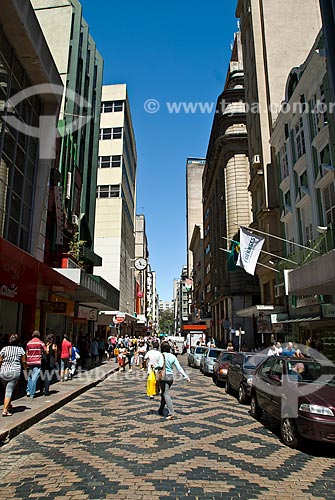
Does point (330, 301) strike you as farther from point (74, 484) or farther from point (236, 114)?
point (236, 114)

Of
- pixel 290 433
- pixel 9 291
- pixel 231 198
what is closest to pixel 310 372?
pixel 290 433

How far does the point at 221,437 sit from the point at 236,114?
4121 centimetres

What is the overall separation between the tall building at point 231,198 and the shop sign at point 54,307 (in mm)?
21655

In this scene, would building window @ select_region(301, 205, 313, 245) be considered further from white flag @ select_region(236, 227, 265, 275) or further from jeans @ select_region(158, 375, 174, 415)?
jeans @ select_region(158, 375, 174, 415)

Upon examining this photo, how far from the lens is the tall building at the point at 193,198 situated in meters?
107

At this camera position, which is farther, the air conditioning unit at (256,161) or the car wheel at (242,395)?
the air conditioning unit at (256,161)

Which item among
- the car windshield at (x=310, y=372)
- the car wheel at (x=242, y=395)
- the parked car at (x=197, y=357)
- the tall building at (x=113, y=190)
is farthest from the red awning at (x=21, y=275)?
the tall building at (x=113, y=190)

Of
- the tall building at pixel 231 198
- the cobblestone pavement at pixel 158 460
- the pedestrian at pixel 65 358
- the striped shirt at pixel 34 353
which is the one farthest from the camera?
the tall building at pixel 231 198

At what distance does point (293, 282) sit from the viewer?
15.5m

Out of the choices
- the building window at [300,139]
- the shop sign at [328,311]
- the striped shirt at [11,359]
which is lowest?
the striped shirt at [11,359]

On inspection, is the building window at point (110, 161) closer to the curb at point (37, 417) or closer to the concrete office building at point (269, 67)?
the concrete office building at point (269, 67)

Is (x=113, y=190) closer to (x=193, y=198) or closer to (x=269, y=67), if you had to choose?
(x=269, y=67)

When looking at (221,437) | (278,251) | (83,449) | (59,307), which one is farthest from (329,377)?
(278,251)

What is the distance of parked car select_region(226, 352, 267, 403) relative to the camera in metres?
12.1
